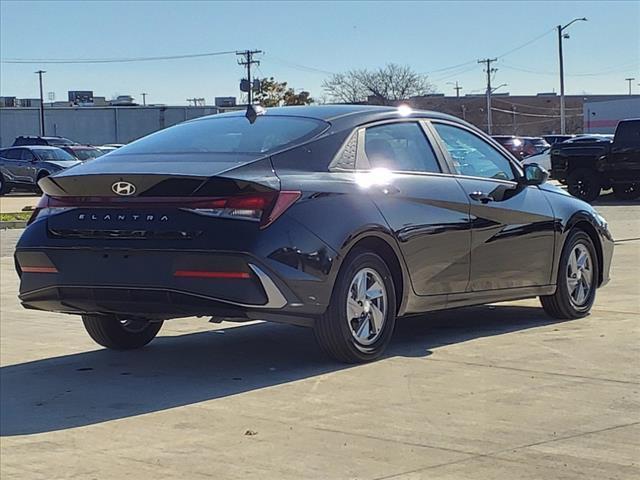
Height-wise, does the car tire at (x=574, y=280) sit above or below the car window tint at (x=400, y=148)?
below

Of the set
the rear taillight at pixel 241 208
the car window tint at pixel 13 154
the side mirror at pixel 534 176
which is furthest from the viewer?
the car window tint at pixel 13 154

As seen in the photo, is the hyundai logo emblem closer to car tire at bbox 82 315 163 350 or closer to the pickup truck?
car tire at bbox 82 315 163 350

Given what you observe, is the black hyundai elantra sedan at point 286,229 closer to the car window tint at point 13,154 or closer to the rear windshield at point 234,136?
the rear windshield at point 234,136

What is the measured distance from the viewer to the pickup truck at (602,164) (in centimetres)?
2397

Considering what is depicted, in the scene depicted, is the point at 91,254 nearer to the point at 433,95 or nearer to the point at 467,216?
the point at 467,216

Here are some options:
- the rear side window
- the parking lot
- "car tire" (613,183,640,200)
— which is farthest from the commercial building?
the parking lot

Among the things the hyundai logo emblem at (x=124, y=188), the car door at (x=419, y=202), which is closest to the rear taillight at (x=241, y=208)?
the hyundai logo emblem at (x=124, y=188)

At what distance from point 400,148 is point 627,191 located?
774 inches

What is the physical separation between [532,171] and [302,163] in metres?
2.38

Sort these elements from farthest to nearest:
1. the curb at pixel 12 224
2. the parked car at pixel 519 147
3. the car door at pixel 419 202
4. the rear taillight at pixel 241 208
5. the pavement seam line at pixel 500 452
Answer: the parked car at pixel 519 147 < the curb at pixel 12 224 < the car door at pixel 419 202 < the rear taillight at pixel 241 208 < the pavement seam line at pixel 500 452

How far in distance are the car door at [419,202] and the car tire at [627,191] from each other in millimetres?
18722

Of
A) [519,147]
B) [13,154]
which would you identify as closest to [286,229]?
[13,154]

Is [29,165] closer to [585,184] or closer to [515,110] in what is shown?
[585,184]

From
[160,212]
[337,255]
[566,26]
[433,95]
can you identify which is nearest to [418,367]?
[337,255]
